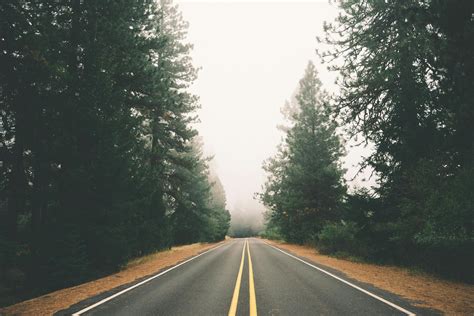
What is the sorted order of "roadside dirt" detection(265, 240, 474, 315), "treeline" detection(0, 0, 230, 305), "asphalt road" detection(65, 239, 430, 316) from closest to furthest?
"asphalt road" detection(65, 239, 430, 316), "roadside dirt" detection(265, 240, 474, 315), "treeline" detection(0, 0, 230, 305)

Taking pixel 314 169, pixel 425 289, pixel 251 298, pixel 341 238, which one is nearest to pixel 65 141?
pixel 251 298

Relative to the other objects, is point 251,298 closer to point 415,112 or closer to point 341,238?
point 415,112

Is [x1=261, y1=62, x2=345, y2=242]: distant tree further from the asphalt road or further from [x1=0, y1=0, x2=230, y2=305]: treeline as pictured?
[x1=0, y1=0, x2=230, y2=305]: treeline

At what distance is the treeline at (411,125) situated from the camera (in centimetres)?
790

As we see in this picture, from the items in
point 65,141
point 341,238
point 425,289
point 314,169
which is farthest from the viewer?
point 314,169

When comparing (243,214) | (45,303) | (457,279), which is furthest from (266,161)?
(243,214)

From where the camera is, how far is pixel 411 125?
1243cm

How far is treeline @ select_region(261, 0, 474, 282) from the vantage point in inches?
311

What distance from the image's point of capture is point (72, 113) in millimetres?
11633

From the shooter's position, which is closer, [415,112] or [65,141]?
[65,141]

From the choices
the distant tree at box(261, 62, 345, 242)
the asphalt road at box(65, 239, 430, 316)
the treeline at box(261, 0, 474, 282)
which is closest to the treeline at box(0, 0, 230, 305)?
the asphalt road at box(65, 239, 430, 316)

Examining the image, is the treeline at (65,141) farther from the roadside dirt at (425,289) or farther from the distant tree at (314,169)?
the distant tree at (314,169)

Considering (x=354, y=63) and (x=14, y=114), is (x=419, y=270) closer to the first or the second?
(x=354, y=63)

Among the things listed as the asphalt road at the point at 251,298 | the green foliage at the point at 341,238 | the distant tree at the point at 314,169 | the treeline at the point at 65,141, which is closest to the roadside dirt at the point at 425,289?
the asphalt road at the point at 251,298
